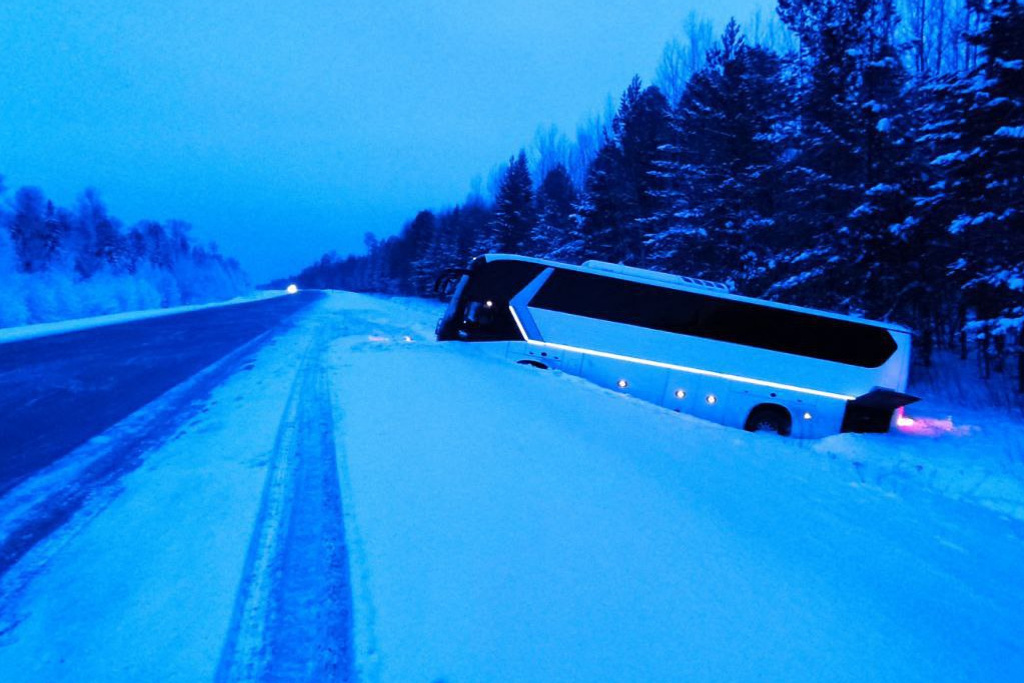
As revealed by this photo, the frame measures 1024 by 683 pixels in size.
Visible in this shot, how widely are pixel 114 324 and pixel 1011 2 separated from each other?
29528mm

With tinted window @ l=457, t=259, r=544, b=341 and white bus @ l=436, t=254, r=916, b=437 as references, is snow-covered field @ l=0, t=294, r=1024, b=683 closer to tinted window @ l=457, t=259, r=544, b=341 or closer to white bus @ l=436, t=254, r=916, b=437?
white bus @ l=436, t=254, r=916, b=437

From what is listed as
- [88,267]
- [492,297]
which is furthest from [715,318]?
[88,267]

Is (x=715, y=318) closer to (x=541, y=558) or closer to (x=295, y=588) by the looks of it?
(x=541, y=558)

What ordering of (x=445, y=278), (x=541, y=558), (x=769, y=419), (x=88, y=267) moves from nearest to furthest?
(x=541, y=558), (x=769, y=419), (x=445, y=278), (x=88, y=267)

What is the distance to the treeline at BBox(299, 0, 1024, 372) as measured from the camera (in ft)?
34.3

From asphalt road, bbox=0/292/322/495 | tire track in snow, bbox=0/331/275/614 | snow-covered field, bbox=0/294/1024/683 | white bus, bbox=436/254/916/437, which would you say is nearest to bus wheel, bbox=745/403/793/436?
white bus, bbox=436/254/916/437

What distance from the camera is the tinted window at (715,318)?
9289mm

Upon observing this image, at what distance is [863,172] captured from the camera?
44.6 feet

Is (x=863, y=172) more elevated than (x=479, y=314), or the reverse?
(x=863, y=172)

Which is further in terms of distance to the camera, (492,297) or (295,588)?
(492,297)

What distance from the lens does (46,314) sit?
906 inches

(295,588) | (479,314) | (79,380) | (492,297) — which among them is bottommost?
(295,588)

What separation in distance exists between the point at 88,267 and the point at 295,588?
98.9 meters

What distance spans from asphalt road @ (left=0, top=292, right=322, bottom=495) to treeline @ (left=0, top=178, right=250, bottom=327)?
33.7ft
